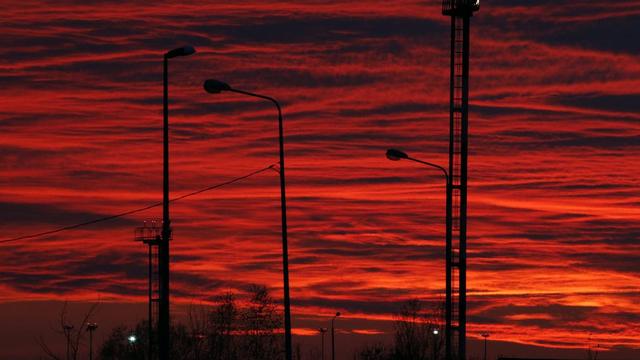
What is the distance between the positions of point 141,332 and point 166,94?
329ft

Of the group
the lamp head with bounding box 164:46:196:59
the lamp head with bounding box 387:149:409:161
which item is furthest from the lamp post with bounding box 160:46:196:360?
the lamp head with bounding box 387:149:409:161

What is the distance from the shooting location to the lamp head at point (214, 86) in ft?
138

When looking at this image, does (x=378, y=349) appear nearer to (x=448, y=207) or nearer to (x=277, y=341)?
(x=277, y=341)

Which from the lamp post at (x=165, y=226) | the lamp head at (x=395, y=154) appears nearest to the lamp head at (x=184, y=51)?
the lamp post at (x=165, y=226)

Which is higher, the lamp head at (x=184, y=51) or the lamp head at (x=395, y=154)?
the lamp head at (x=184, y=51)

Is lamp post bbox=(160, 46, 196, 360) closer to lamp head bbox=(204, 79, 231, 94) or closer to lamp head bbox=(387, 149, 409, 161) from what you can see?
lamp head bbox=(204, 79, 231, 94)

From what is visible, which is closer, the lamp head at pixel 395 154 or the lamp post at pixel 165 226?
the lamp post at pixel 165 226

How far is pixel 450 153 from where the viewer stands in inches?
2217

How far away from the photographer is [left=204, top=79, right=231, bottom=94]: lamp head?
42.2 metres

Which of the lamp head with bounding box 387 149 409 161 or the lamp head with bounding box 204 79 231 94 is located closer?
the lamp head with bounding box 204 79 231 94

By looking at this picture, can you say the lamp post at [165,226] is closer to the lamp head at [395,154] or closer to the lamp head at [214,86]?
the lamp head at [214,86]

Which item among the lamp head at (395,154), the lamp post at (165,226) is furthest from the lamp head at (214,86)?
the lamp head at (395,154)

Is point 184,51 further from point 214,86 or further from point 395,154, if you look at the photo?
point 395,154

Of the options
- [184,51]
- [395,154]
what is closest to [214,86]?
[184,51]
